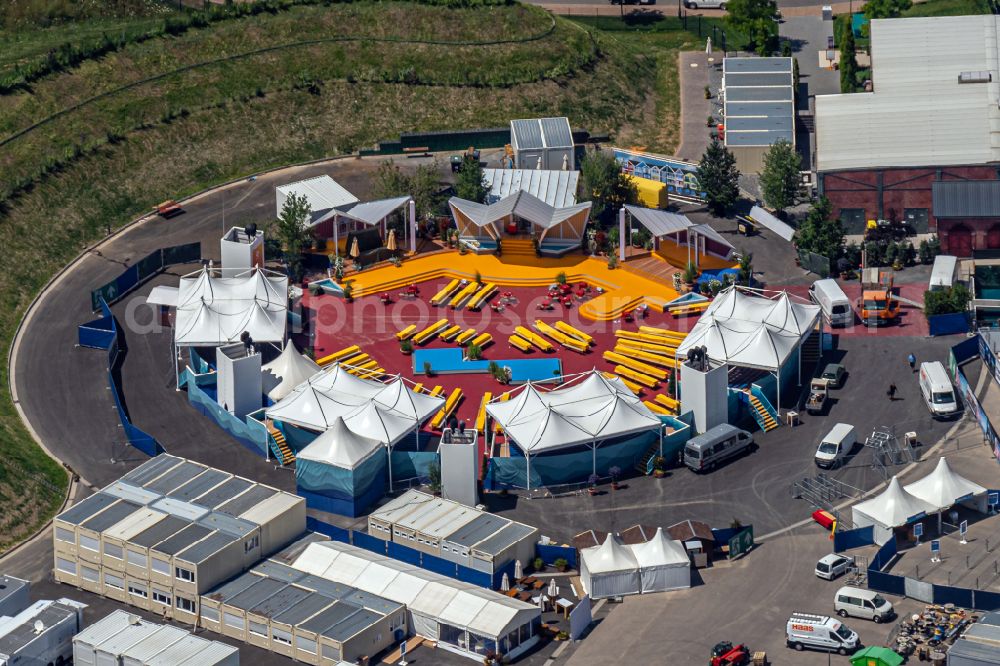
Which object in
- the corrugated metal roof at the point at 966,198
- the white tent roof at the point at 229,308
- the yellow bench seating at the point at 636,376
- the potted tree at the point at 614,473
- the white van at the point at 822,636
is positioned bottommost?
the white van at the point at 822,636

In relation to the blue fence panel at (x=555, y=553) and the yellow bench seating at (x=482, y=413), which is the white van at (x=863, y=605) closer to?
the blue fence panel at (x=555, y=553)

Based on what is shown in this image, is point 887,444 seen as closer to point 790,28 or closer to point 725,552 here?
point 725,552

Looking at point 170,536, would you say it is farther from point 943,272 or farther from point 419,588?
point 943,272

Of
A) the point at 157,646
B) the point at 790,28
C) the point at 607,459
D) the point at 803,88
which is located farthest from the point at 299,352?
the point at 790,28

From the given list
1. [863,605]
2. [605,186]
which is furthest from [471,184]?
[863,605]

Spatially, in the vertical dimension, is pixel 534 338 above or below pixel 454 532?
above

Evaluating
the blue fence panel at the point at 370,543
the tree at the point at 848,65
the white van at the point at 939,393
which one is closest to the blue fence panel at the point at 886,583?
the white van at the point at 939,393

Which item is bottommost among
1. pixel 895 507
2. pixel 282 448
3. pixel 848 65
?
pixel 895 507
